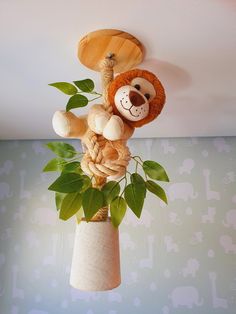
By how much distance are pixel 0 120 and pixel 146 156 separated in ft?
3.08

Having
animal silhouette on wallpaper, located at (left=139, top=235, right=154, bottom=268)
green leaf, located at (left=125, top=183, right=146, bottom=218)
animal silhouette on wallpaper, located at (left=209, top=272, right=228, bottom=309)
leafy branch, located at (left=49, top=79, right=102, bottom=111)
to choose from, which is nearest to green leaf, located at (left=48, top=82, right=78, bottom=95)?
leafy branch, located at (left=49, top=79, right=102, bottom=111)

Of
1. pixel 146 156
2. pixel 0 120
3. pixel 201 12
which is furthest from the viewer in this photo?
pixel 146 156

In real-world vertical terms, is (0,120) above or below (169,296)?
above

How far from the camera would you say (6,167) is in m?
1.90

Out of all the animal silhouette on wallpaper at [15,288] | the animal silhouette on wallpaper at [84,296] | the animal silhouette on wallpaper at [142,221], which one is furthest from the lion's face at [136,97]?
the animal silhouette on wallpaper at [15,288]

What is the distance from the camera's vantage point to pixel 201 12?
0.74 meters

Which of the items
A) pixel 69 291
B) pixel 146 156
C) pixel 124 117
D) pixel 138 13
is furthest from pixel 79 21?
pixel 69 291

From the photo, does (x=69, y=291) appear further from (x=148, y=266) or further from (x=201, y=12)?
(x=201, y=12)

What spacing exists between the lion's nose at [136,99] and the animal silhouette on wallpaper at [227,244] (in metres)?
1.28

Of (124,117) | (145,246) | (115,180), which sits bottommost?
(145,246)

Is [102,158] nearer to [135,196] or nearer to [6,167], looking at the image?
[135,196]

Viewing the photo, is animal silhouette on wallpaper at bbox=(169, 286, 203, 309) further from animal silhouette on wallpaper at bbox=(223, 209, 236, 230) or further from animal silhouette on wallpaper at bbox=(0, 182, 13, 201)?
animal silhouette on wallpaper at bbox=(0, 182, 13, 201)

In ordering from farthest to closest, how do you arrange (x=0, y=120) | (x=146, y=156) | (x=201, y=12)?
1. (x=146, y=156)
2. (x=0, y=120)
3. (x=201, y=12)

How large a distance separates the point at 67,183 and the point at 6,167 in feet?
Result: 4.34
